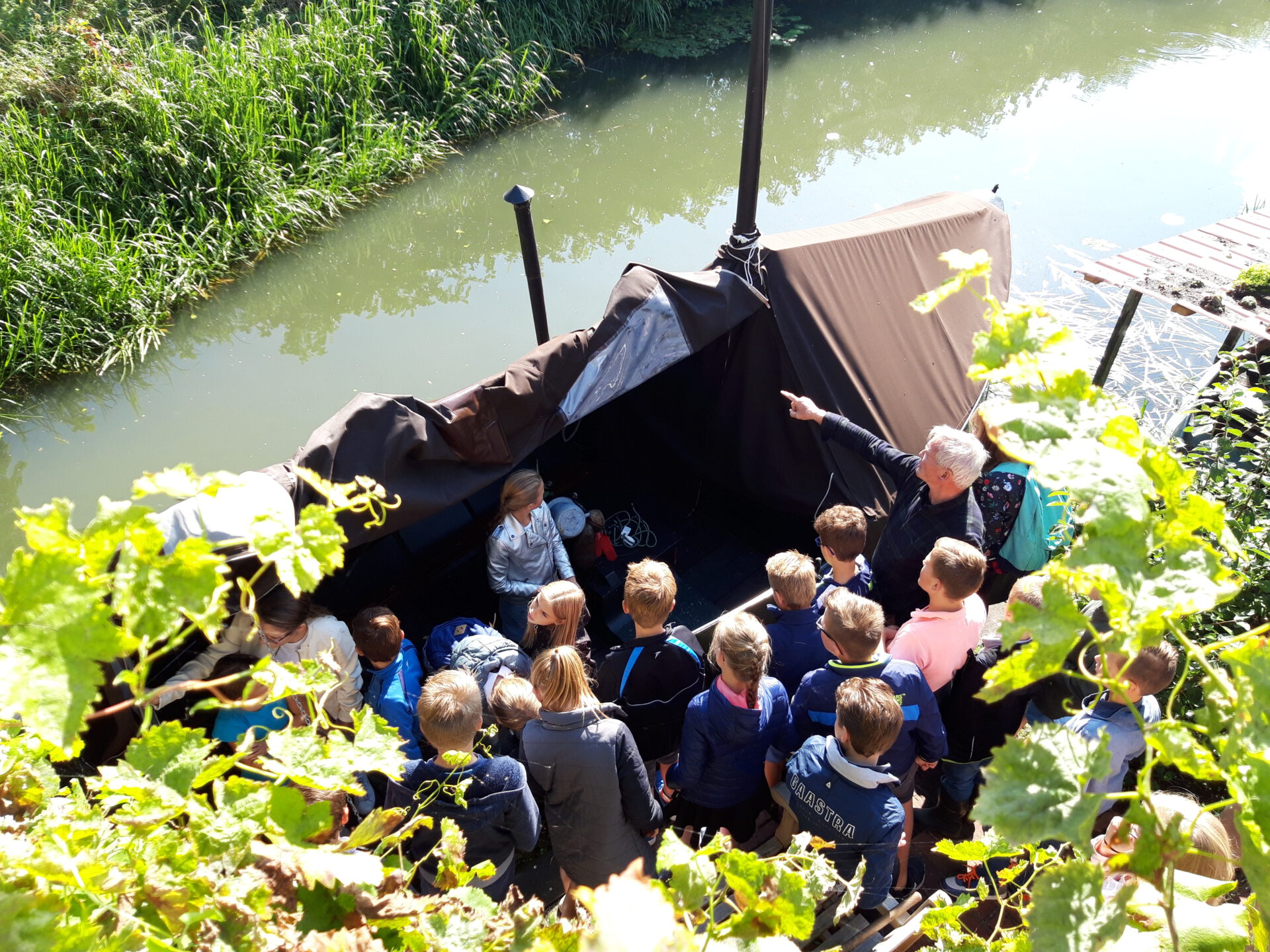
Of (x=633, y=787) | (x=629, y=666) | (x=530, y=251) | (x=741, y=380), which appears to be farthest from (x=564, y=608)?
(x=530, y=251)

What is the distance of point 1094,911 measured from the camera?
2.46 feet

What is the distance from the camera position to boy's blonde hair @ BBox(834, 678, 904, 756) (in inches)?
88.4

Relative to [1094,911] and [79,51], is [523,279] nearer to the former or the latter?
[79,51]

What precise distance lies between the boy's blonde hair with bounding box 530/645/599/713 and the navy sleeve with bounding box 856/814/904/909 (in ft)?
2.90

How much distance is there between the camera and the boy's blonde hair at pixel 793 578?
2807 millimetres

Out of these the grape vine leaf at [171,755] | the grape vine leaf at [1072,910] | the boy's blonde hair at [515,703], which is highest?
the grape vine leaf at [171,755]

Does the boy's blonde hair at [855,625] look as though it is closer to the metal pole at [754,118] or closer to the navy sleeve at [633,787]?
the navy sleeve at [633,787]

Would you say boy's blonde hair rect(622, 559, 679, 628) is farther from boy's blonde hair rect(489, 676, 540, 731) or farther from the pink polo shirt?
the pink polo shirt

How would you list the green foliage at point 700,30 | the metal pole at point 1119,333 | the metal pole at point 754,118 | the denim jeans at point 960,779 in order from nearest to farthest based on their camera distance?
the denim jeans at point 960,779
the metal pole at point 754,118
the metal pole at point 1119,333
the green foliage at point 700,30

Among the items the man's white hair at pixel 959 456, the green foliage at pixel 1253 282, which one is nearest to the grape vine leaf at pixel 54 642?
the man's white hair at pixel 959 456

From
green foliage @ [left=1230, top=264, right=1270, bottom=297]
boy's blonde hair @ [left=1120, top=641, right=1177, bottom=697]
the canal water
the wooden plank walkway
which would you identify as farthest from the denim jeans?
the canal water

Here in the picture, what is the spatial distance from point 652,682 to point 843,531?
87cm

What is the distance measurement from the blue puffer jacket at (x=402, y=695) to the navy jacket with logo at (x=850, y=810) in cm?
134

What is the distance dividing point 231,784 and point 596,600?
339 centimetres
